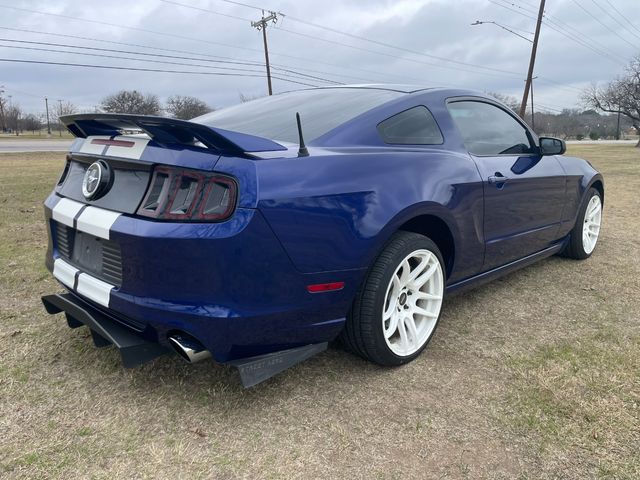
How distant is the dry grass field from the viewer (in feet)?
6.09

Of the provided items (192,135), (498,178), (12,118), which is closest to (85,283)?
(192,135)

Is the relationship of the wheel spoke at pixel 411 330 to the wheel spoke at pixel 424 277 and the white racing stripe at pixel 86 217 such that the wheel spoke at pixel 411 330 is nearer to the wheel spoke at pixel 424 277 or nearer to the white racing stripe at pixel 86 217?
the wheel spoke at pixel 424 277

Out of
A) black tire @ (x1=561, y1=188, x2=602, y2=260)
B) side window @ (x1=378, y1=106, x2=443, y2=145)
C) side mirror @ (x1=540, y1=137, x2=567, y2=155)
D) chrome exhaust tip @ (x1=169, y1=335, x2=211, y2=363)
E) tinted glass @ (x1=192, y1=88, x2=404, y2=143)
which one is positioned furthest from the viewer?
black tire @ (x1=561, y1=188, x2=602, y2=260)

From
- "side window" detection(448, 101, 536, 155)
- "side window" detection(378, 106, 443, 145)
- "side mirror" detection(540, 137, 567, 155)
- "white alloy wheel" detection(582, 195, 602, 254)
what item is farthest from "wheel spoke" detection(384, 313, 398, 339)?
"white alloy wheel" detection(582, 195, 602, 254)

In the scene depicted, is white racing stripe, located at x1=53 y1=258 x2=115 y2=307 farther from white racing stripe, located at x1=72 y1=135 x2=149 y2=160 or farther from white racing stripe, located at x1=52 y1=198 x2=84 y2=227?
white racing stripe, located at x1=72 y1=135 x2=149 y2=160

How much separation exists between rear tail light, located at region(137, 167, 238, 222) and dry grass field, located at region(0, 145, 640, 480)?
88 centimetres

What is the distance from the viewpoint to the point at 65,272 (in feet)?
7.93

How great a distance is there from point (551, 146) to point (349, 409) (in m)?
2.58

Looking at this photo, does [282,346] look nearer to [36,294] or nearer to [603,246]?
[36,294]

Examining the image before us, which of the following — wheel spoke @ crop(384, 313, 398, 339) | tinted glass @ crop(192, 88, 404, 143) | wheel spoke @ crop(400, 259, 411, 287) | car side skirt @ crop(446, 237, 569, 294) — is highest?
tinted glass @ crop(192, 88, 404, 143)

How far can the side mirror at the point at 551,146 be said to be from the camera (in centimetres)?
363

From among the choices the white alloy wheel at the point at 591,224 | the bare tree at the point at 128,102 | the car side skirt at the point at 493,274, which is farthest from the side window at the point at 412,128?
the bare tree at the point at 128,102

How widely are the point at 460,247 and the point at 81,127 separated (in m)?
2.07

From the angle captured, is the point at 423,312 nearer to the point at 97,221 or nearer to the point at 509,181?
the point at 509,181
